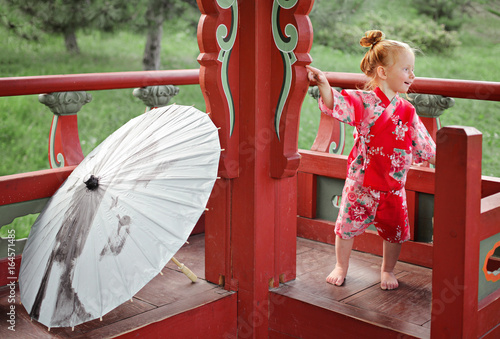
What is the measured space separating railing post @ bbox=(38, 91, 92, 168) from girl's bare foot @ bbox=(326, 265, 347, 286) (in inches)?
54.4

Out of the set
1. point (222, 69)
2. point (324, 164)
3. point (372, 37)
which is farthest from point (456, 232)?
point (324, 164)

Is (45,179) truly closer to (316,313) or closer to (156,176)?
(156,176)

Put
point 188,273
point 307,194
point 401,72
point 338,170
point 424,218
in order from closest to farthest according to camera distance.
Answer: point 401,72, point 188,273, point 424,218, point 338,170, point 307,194

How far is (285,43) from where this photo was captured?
101 inches

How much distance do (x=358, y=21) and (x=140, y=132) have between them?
9.82 metres

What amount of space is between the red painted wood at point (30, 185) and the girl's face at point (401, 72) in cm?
153

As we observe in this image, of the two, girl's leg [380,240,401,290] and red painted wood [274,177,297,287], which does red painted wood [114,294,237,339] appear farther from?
girl's leg [380,240,401,290]

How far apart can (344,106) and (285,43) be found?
Result: 0.36 m

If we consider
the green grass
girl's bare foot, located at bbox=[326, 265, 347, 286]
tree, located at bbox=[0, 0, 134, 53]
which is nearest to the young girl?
girl's bare foot, located at bbox=[326, 265, 347, 286]

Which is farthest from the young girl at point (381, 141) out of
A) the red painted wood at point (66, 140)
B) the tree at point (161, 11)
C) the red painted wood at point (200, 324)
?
the tree at point (161, 11)

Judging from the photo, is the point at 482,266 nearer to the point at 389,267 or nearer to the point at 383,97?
the point at 389,267

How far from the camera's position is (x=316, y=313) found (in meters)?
2.59

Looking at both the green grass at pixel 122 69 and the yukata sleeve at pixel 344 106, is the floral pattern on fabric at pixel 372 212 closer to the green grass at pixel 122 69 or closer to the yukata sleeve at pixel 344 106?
the yukata sleeve at pixel 344 106

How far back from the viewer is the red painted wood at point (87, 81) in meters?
2.87
